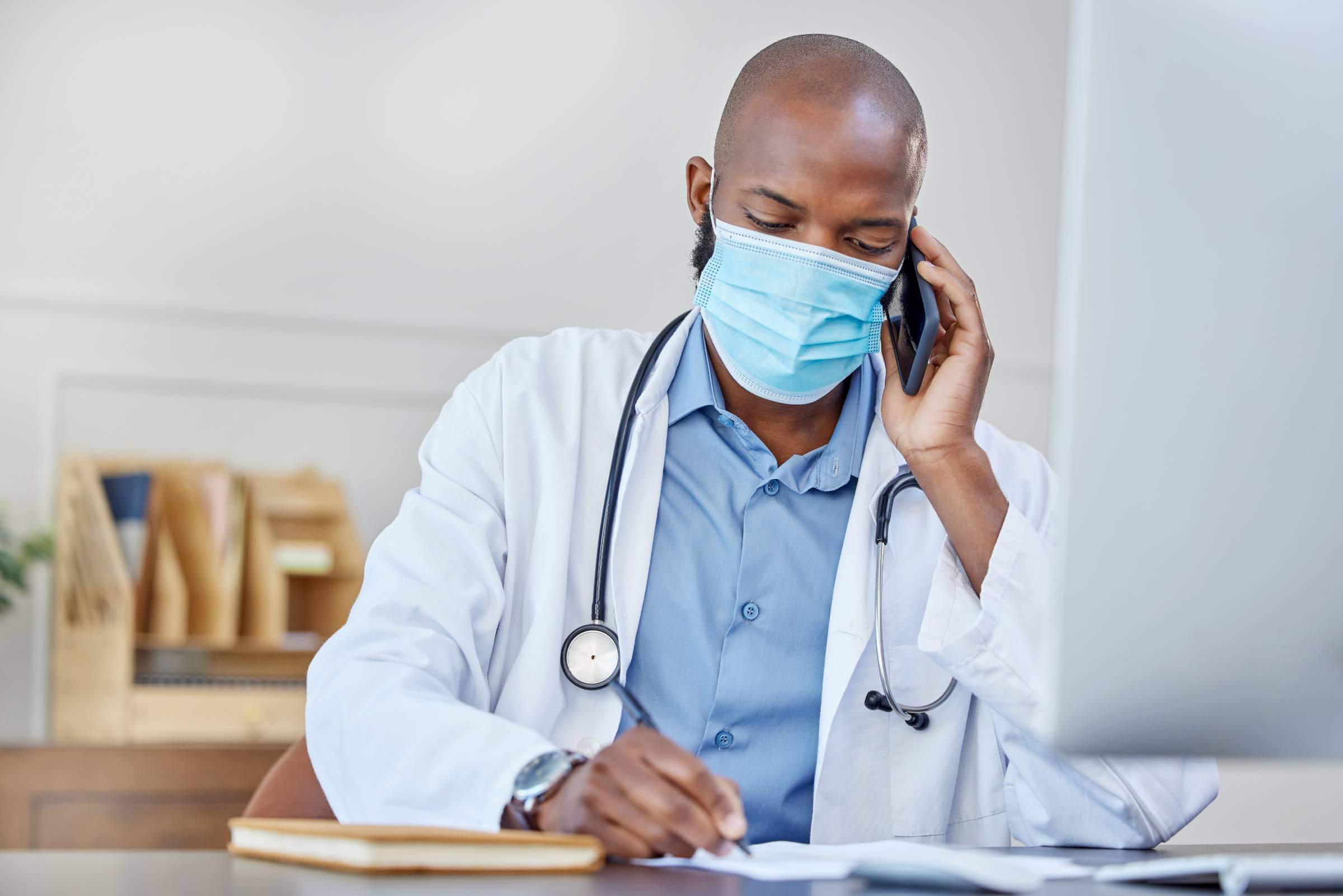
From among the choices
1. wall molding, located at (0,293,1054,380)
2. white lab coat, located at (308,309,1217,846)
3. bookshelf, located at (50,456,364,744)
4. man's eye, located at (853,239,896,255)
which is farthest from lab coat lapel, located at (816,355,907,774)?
bookshelf, located at (50,456,364,744)

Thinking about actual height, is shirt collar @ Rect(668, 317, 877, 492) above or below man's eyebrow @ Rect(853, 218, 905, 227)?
below

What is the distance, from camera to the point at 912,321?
146cm

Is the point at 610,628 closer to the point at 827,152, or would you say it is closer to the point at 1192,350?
the point at 827,152

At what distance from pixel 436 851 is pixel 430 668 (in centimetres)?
44

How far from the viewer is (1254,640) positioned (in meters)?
0.68

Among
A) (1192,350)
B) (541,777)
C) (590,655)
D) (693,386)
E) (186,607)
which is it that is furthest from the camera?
(186,607)

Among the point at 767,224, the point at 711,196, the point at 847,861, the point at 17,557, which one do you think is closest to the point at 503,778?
the point at 847,861

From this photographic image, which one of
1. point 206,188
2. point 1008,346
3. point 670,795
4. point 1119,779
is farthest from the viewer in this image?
point 1008,346

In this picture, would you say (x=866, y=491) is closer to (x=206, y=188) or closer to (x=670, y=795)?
(x=670, y=795)

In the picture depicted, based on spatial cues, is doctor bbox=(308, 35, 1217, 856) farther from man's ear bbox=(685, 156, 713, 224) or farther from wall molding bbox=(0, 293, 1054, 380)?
wall molding bbox=(0, 293, 1054, 380)

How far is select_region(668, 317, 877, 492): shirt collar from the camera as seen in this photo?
1.50m

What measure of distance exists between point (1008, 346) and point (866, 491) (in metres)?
2.12

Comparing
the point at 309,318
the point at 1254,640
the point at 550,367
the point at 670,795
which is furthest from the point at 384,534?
the point at 309,318

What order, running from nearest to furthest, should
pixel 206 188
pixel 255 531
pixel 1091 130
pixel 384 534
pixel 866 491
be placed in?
pixel 1091 130 → pixel 384 534 → pixel 866 491 → pixel 255 531 → pixel 206 188
